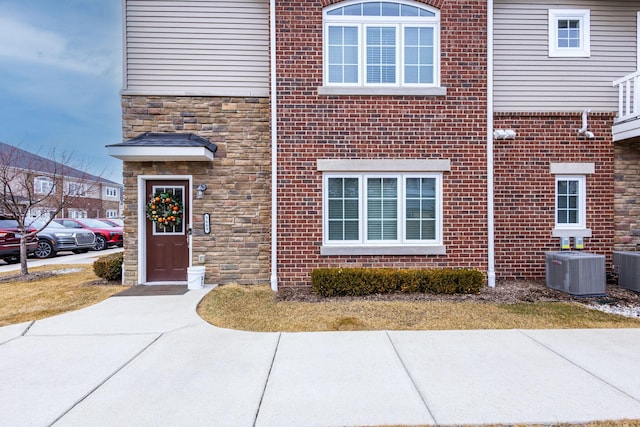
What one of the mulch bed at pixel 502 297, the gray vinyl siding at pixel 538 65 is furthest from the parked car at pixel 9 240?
the gray vinyl siding at pixel 538 65

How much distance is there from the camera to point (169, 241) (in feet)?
23.2

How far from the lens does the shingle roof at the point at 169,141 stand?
6.23 meters

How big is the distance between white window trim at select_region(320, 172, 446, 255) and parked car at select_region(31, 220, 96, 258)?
1139 centimetres

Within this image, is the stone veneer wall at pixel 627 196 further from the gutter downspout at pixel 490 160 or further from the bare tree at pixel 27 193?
the bare tree at pixel 27 193

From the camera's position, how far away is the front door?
698 cm

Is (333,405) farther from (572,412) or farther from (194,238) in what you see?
(194,238)

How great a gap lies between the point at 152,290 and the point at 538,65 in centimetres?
954

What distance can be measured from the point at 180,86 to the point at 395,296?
20.5 feet

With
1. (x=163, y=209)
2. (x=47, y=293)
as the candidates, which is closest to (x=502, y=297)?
(x=163, y=209)

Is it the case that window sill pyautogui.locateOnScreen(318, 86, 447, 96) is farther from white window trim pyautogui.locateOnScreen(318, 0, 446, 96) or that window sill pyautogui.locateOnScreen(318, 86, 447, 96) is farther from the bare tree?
the bare tree

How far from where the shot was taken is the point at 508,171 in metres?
7.01

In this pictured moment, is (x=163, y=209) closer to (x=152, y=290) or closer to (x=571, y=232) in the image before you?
(x=152, y=290)

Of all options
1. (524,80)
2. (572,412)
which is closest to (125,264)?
Result: (572,412)

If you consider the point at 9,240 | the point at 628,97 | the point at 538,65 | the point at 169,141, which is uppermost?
the point at 538,65
